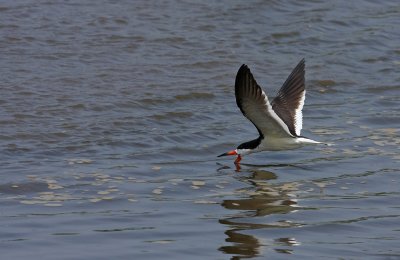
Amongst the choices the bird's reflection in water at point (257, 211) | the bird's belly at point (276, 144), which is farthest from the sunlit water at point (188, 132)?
the bird's belly at point (276, 144)

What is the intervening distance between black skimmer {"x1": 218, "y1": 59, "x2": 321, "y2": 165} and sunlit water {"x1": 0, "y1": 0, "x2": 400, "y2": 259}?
0.18 metres

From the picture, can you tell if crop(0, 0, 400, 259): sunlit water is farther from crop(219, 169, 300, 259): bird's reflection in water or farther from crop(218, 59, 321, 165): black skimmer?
crop(218, 59, 321, 165): black skimmer

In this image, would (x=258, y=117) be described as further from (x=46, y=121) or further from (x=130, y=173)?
(x=46, y=121)

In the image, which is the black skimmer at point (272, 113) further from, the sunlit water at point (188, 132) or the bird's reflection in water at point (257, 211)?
the bird's reflection in water at point (257, 211)

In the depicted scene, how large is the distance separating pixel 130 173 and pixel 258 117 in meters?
1.30

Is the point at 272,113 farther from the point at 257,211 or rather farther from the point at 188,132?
the point at 257,211

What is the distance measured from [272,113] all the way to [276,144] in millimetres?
469

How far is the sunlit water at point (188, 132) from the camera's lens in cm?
643

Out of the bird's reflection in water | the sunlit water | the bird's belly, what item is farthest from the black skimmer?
the bird's reflection in water

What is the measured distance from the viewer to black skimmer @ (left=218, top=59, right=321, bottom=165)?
818 cm

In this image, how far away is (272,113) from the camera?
8625 millimetres

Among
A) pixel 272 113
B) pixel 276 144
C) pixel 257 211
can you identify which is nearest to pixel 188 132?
pixel 276 144

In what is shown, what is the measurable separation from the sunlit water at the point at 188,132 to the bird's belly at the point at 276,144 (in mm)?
138

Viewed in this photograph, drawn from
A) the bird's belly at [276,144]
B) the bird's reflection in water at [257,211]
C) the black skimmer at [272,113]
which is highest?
the black skimmer at [272,113]
